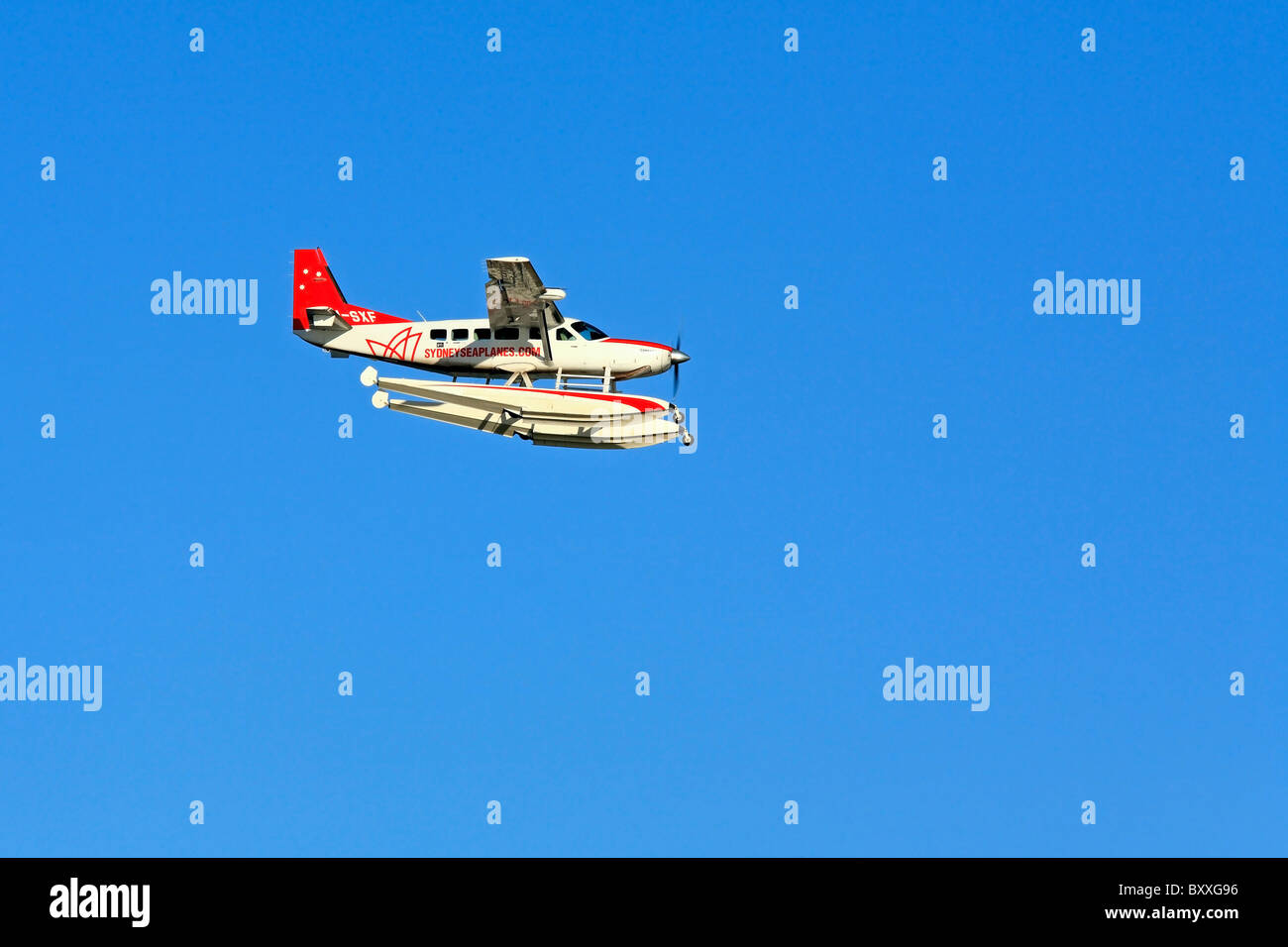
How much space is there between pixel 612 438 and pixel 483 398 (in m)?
4.31

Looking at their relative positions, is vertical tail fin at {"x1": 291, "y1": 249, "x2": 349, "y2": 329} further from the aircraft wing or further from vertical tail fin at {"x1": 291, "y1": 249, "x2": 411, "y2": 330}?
the aircraft wing

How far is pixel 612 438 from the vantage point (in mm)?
61781

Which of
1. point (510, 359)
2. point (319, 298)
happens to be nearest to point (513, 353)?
point (510, 359)

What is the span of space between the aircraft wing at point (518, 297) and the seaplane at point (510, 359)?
0.03 meters

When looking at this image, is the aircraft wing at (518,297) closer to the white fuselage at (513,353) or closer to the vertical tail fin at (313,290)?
the white fuselage at (513,353)

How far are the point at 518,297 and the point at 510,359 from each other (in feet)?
7.33

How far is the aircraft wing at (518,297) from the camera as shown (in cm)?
6219

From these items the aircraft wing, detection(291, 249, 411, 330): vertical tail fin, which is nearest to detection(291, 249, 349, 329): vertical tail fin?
detection(291, 249, 411, 330): vertical tail fin

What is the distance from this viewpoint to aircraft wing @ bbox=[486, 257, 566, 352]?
204 ft

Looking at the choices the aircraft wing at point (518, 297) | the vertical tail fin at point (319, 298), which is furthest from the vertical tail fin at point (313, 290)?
the aircraft wing at point (518, 297)

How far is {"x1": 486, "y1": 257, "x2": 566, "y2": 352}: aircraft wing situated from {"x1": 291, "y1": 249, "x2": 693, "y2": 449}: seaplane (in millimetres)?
32

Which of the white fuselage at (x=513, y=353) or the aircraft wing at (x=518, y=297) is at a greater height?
the aircraft wing at (x=518, y=297)

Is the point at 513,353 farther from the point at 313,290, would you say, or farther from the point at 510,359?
the point at 313,290
